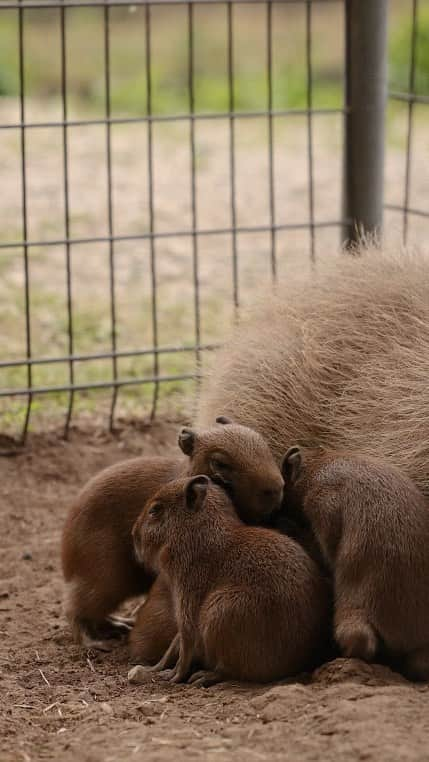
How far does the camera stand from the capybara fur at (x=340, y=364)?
376 centimetres

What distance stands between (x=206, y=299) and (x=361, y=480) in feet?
15.2

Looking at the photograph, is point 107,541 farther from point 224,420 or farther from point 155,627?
point 224,420

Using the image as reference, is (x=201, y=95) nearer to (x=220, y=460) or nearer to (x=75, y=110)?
(x=75, y=110)

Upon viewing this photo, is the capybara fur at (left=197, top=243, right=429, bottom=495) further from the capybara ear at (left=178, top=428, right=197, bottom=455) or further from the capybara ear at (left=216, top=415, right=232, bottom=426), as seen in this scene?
→ the capybara ear at (left=178, top=428, right=197, bottom=455)

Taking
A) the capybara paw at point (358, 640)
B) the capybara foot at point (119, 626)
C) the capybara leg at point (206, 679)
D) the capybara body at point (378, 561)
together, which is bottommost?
the capybara foot at point (119, 626)

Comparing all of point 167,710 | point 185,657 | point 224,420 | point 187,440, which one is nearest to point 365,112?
point 224,420

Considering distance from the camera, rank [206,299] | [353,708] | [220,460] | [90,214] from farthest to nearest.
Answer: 1. [90,214]
2. [206,299]
3. [220,460]
4. [353,708]

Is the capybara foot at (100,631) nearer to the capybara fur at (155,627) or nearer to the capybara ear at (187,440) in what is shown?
the capybara fur at (155,627)

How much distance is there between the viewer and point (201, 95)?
46.5 feet

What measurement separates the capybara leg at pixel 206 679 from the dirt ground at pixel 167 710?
5 cm

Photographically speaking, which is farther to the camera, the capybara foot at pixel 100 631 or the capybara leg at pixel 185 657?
the capybara foot at pixel 100 631

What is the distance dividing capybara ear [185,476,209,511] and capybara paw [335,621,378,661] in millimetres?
593

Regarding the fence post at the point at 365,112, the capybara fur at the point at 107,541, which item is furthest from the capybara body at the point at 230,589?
the fence post at the point at 365,112

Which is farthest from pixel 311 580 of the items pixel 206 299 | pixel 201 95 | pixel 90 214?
pixel 201 95
